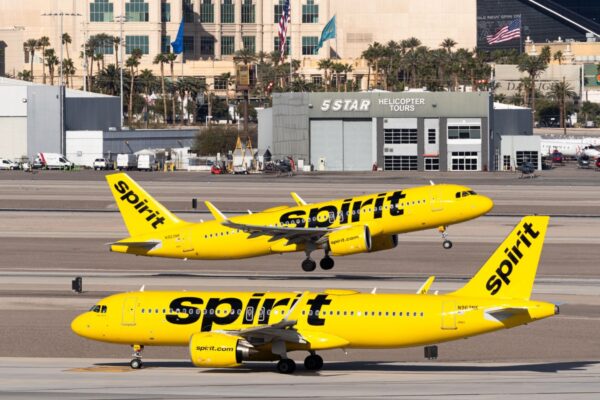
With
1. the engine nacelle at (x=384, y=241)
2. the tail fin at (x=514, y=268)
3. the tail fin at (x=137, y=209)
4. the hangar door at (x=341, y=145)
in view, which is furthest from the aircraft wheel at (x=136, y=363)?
the hangar door at (x=341, y=145)

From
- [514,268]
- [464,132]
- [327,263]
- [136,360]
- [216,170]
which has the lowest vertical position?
[136,360]

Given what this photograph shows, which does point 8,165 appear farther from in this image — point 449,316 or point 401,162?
point 449,316

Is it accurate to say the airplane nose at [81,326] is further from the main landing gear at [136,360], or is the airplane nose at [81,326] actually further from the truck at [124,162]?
the truck at [124,162]

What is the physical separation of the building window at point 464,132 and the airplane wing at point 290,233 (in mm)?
114965

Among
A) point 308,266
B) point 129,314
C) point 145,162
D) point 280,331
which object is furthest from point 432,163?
point 280,331

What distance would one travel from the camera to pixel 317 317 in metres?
51.7

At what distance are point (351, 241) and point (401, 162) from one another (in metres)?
117

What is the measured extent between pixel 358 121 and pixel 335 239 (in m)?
119

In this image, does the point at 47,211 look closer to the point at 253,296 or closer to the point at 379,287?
the point at 379,287

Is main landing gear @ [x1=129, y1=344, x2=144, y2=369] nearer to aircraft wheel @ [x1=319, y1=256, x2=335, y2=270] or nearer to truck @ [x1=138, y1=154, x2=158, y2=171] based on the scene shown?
aircraft wheel @ [x1=319, y1=256, x2=335, y2=270]

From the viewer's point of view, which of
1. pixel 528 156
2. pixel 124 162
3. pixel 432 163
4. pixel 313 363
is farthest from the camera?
pixel 124 162

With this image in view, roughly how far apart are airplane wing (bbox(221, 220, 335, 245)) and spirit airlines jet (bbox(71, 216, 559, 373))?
2171 centimetres

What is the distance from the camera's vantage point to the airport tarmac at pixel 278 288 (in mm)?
49750

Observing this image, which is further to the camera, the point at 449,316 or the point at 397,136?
the point at 397,136
